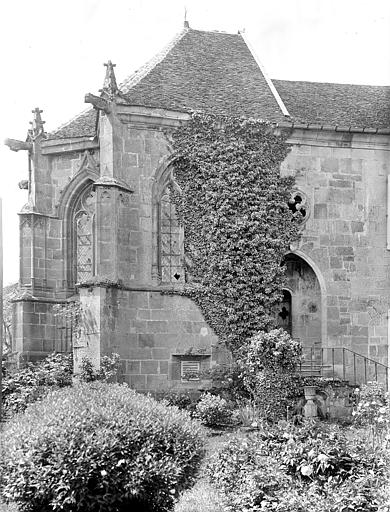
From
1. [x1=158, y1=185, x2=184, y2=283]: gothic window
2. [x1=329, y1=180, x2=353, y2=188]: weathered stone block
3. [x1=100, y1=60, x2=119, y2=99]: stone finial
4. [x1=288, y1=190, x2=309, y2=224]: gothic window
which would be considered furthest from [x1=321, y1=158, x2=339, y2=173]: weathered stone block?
[x1=100, y1=60, x2=119, y2=99]: stone finial

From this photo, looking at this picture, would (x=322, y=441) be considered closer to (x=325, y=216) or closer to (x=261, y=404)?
(x=261, y=404)

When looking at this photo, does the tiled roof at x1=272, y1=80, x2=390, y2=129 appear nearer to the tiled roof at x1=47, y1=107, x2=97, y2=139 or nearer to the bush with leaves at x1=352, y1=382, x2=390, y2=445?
the tiled roof at x1=47, y1=107, x2=97, y2=139

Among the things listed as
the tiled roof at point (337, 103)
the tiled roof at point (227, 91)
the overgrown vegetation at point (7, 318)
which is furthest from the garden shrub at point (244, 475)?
the overgrown vegetation at point (7, 318)

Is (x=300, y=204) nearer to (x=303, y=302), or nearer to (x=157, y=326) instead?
(x=303, y=302)

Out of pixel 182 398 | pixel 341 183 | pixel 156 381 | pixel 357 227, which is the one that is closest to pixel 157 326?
pixel 156 381

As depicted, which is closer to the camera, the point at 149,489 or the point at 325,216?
the point at 149,489

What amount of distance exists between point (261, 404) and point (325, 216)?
5762mm

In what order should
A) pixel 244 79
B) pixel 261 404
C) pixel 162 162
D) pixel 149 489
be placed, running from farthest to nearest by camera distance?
pixel 244 79
pixel 162 162
pixel 261 404
pixel 149 489

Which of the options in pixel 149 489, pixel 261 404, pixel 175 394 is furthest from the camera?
pixel 175 394

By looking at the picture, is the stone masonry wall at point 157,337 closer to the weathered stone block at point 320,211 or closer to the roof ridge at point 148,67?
the weathered stone block at point 320,211

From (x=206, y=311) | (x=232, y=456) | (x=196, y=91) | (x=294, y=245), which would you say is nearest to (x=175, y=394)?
(x=206, y=311)

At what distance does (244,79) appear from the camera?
2517 cm

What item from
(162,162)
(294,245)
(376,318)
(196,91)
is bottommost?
(376,318)

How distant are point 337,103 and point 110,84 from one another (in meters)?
6.71
